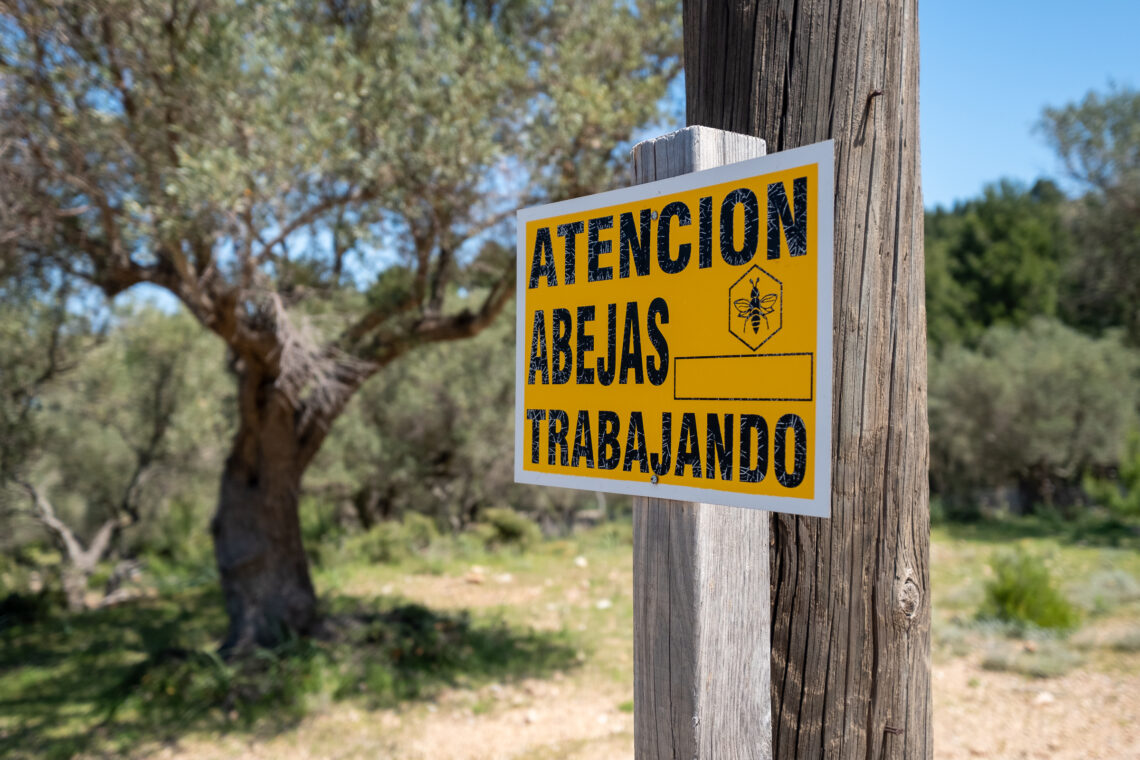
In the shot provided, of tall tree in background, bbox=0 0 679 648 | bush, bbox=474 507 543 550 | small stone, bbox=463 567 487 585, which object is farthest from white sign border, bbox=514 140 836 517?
bush, bbox=474 507 543 550

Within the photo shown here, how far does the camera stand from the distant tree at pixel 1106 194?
10266mm

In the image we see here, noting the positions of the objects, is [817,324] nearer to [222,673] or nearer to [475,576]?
[222,673]

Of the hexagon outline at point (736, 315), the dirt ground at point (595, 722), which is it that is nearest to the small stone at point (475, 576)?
the dirt ground at point (595, 722)

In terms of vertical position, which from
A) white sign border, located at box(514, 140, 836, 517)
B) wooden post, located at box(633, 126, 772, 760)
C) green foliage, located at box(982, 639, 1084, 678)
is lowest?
green foliage, located at box(982, 639, 1084, 678)

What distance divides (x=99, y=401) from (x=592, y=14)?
10.3m

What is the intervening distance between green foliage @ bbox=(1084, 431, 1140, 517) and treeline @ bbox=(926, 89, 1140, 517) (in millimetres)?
49

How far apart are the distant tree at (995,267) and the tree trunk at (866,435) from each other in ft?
100

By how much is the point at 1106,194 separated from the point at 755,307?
1212 cm

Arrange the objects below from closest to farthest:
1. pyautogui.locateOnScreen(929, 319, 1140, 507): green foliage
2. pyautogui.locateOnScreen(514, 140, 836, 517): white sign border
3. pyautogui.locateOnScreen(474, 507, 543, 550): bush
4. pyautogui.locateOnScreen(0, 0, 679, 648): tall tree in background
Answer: pyautogui.locateOnScreen(514, 140, 836, 517): white sign border → pyautogui.locateOnScreen(0, 0, 679, 648): tall tree in background → pyautogui.locateOnScreen(474, 507, 543, 550): bush → pyautogui.locateOnScreen(929, 319, 1140, 507): green foliage

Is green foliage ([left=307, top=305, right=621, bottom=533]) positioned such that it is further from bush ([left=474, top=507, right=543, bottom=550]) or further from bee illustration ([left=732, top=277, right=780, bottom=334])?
bee illustration ([left=732, top=277, right=780, bottom=334])

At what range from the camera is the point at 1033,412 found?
60.5 feet

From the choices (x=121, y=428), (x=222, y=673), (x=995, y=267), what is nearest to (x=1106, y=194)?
(x=222, y=673)

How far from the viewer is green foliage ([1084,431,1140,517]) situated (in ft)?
49.3

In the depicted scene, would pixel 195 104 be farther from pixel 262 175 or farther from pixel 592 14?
pixel 592 14
